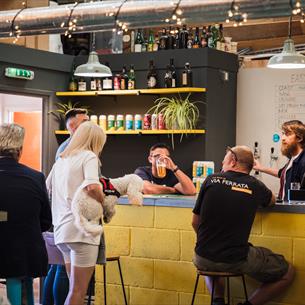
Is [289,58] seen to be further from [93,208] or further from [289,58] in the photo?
[93,208]

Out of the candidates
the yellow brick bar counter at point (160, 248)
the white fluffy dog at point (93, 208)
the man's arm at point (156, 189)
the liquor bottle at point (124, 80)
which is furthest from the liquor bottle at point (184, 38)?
the white fluffy dog at point (93, 208)

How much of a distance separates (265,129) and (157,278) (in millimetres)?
3507

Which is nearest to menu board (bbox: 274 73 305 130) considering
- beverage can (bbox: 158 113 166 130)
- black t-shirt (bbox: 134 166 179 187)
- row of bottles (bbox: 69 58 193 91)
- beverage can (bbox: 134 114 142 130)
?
row of bottles (bbox: 69 58 193 91)

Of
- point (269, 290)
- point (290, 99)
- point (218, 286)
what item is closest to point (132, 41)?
point (290, 99)

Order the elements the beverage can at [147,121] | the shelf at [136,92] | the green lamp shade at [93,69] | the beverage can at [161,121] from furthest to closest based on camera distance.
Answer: the beverage can at [147,121], the beverage can at [161,121], the shelf at [136,92], the green lamp shade at [93,69]

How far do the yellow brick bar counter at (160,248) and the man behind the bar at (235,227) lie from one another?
0.22m

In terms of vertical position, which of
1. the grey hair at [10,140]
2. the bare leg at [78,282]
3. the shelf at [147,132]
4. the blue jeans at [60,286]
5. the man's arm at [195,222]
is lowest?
the blue jeans at [60,286]

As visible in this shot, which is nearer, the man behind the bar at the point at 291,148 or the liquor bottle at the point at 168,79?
the man behind the bar at the point at 291,148

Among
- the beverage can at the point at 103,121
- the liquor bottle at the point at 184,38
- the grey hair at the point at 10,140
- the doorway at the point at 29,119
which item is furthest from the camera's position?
the doorway at the point at 29,119

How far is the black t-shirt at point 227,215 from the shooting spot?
15.9 feet

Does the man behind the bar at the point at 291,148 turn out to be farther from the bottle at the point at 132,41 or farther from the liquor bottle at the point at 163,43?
the bottle at the point at 132,41

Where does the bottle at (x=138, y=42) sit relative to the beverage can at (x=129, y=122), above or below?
above

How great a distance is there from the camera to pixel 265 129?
8.65 m

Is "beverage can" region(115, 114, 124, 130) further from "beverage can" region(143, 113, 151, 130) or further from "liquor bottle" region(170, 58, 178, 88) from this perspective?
"liquor bottle" region(170, 58, 178, 88)
